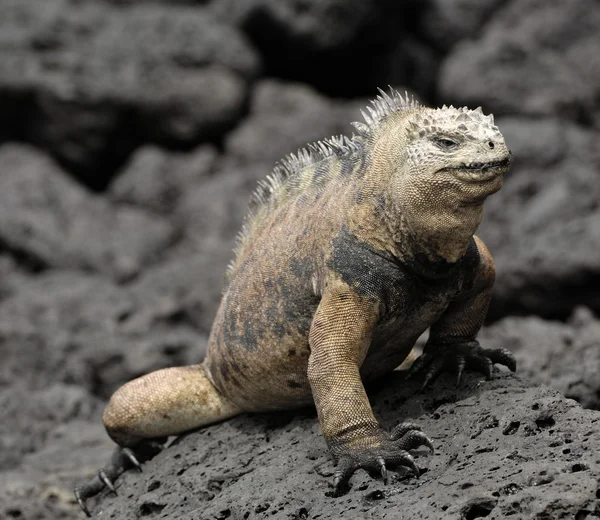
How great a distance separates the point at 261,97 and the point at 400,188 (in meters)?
7.51

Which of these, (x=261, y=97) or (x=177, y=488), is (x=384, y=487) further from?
(x=261, y=97)

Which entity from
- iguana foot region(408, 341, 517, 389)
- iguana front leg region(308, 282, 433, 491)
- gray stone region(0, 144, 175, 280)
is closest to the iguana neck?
iguana front leg region(308, 282, 433, 491)

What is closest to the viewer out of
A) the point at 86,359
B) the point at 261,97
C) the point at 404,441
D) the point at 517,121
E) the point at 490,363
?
the point at 404,441

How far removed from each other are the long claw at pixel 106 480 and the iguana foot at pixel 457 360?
5.42 ft

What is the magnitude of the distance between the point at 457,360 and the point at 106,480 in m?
1.93

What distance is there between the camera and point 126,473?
4.79 m

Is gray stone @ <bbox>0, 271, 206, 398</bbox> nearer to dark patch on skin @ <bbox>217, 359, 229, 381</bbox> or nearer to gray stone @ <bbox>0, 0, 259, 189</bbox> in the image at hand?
gray stone @ <bbox>0, 0, 259, 189</bbox>

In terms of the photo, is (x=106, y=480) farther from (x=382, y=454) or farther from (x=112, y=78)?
(x=112, y=78)

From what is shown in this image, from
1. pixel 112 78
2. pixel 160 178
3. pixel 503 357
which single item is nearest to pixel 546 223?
pixel 160 178

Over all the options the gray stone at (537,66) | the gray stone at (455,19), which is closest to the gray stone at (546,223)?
the gray stone at (537,66)

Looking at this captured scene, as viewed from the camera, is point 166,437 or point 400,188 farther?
point 166,437

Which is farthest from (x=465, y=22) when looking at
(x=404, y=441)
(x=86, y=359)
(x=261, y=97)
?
(x=404, y=441)

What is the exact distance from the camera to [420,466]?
11.4ft

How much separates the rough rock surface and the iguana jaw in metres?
0.93
